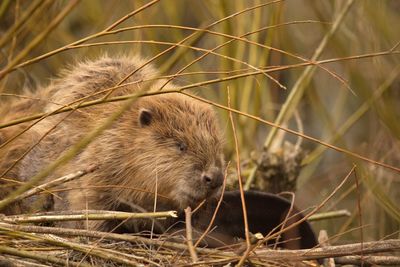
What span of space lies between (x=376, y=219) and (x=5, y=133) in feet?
13.3

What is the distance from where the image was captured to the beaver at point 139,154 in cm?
532

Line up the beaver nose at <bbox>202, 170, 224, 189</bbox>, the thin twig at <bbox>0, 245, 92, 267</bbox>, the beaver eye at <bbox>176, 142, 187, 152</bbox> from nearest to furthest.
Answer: the thin twig at <bbox>0, 245, 92, 267</bbox>, the beaver nose at <bbox>202, 170, 224, 189</bbox>, the beaver eye at <bbox>176, 142, 187, 152</bbox>

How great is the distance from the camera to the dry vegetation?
413cm

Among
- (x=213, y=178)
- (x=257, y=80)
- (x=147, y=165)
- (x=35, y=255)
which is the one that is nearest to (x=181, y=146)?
(x=147, y=165)

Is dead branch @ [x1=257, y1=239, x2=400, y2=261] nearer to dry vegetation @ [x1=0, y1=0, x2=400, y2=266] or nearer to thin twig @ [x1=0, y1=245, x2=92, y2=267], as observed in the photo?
dry vegetation @ [x1=0, y1=0, x2=400, y2=266]

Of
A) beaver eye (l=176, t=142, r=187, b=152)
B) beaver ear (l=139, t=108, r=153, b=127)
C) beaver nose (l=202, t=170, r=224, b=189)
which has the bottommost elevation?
beaver nose (l=202, t=170, r=224, b=189)

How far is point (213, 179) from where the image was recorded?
5.24 m

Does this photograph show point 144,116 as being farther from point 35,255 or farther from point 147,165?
point 35,255

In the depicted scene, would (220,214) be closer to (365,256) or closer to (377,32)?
(365,256)

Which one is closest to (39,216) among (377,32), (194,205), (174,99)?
(194,205)

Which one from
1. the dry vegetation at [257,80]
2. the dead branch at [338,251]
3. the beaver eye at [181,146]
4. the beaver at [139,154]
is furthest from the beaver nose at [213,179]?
the dead branch at [338,251]

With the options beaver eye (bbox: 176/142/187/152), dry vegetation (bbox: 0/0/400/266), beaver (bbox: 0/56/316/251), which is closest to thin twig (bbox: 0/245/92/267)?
dry vegetation (bbox: 0/0/400/266)

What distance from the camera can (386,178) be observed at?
26.3 feet

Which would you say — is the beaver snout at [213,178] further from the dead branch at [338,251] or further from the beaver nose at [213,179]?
the dead branch at [338,251]
